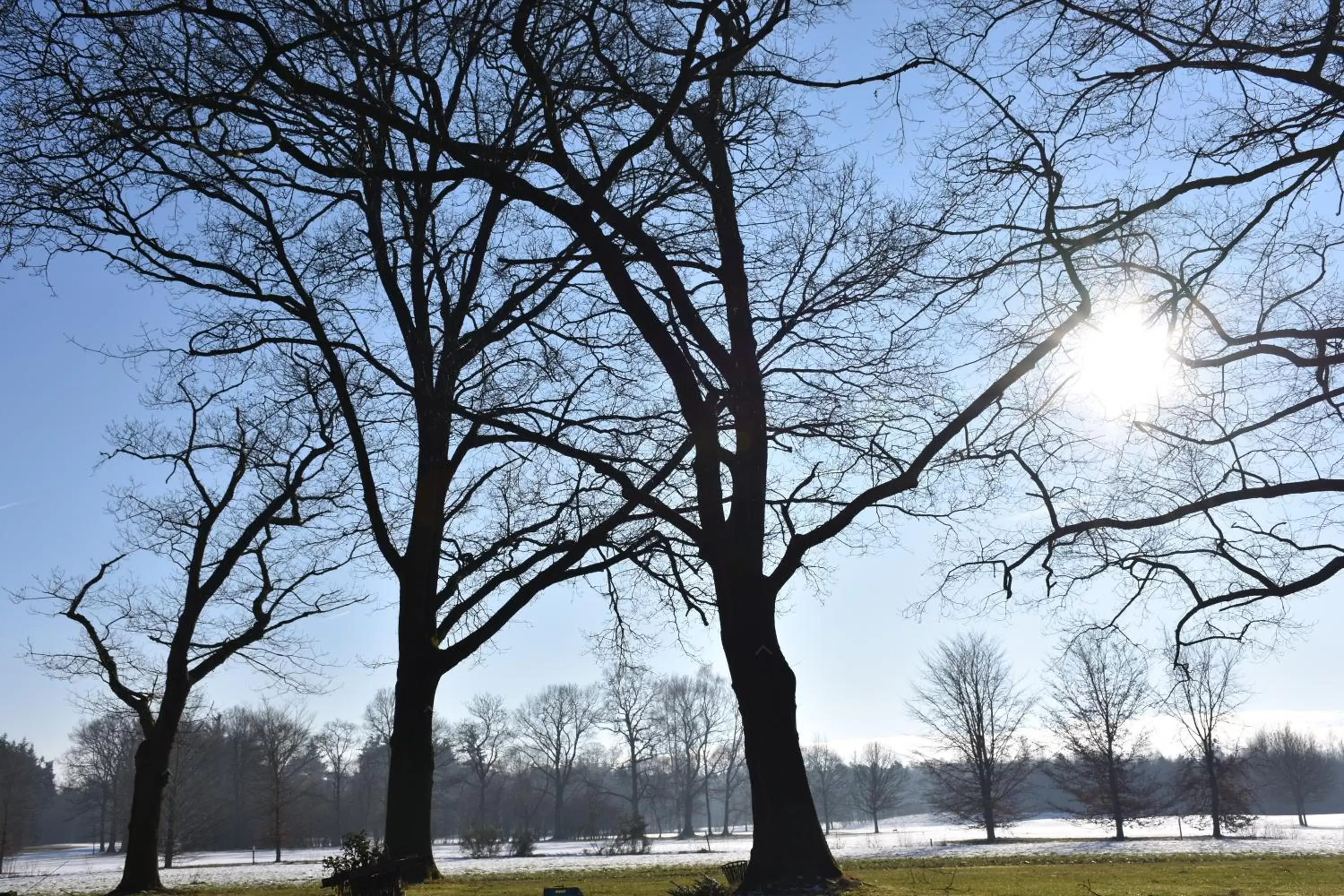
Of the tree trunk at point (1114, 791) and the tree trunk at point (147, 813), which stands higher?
the tree trunk at point (147, 813)

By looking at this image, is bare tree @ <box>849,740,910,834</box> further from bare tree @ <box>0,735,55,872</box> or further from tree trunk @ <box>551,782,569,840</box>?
bare tree @ <box>0,735,55,872</box>

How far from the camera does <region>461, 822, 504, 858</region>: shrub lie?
46.5 metres

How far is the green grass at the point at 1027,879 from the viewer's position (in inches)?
492

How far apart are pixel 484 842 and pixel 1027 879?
1376 inches

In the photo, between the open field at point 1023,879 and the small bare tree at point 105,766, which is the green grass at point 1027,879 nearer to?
the open field at point 1023,879

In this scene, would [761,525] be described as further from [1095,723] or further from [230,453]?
[1095,723]

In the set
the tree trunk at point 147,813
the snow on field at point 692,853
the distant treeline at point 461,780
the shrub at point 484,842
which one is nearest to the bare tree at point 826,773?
the distant treeline at point 461,780

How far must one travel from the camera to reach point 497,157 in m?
10.7

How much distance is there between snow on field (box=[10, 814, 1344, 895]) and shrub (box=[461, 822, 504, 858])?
1.21 m

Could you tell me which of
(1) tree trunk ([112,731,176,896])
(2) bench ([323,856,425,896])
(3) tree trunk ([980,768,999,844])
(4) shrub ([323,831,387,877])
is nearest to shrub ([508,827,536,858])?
(3) tree trunk ([980,768,999,844])

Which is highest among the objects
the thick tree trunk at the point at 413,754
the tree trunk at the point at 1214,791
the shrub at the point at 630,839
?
the thick tree trunk at the point at 413,754

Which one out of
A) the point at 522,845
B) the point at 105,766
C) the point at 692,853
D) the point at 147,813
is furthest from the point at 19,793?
the point at 147,813

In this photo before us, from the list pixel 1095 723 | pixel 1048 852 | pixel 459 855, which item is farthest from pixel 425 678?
pixel 1095 723

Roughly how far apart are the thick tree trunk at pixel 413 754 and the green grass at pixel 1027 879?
0.69m
